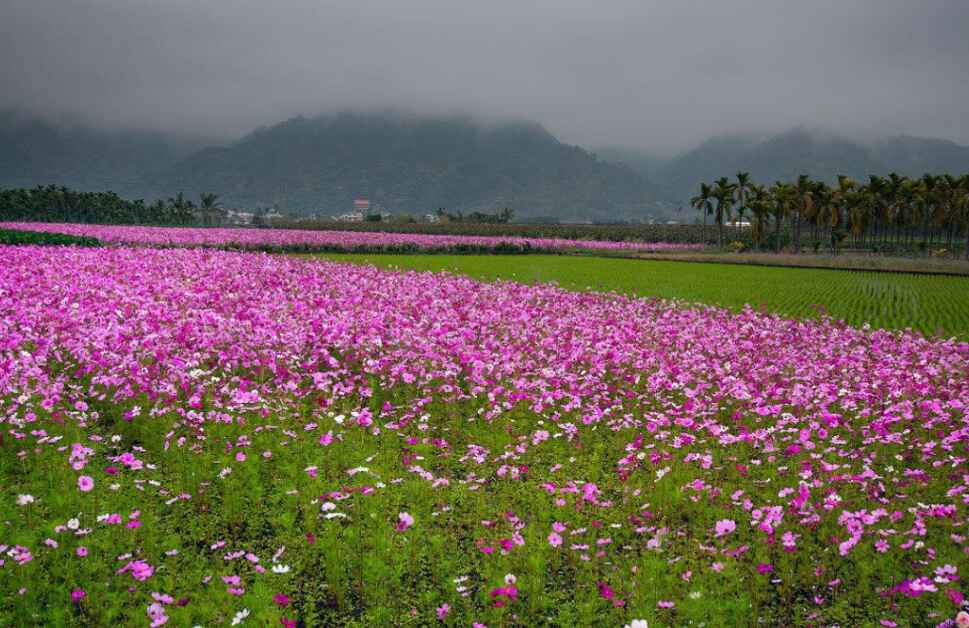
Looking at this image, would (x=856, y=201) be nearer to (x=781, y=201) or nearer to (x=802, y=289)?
(x=781, y=201)

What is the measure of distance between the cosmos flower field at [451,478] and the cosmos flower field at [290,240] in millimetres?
38262

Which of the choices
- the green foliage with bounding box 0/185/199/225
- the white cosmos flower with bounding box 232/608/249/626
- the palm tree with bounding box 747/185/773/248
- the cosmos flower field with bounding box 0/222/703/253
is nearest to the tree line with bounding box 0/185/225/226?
the green foliage with bounding box 0/185/199/225

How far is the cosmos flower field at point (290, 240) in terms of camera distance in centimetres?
4941

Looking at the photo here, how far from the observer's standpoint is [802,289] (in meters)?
34.1

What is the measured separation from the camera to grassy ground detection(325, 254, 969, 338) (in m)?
23.9

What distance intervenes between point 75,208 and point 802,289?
12971 centimetres

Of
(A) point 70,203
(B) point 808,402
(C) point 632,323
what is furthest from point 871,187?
(A) point 70,203

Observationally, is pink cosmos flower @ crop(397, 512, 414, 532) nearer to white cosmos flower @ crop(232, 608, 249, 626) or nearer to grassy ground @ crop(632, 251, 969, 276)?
white cosmos flower @ crop(232, 608, 249, 626)

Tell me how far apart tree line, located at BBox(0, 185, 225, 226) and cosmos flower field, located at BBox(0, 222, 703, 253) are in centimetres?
6204

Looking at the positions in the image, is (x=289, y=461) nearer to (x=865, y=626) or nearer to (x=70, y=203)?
(x=865, y=626)

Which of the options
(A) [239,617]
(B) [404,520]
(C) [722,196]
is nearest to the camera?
(A) [239,617]

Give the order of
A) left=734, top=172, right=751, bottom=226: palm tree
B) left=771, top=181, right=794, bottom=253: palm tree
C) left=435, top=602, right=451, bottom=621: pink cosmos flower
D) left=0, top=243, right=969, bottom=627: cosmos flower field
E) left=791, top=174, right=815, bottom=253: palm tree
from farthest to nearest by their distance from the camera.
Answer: left=734, top=172, right=751, bottom=226: palm tree → left=771, top=181, right=794, bottom=253: palm tree → left=791, top=174, right=815, bottom=253: palm tree → left=0, top=243, right=969, bottom=627: cosmos flower field → left=435, top=602, right=451, bottom=621: pink cosmos flower

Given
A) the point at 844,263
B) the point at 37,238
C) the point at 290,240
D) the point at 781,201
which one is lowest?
the point at 844,263

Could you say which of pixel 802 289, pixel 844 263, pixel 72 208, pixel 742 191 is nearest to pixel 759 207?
pixel 742 191
